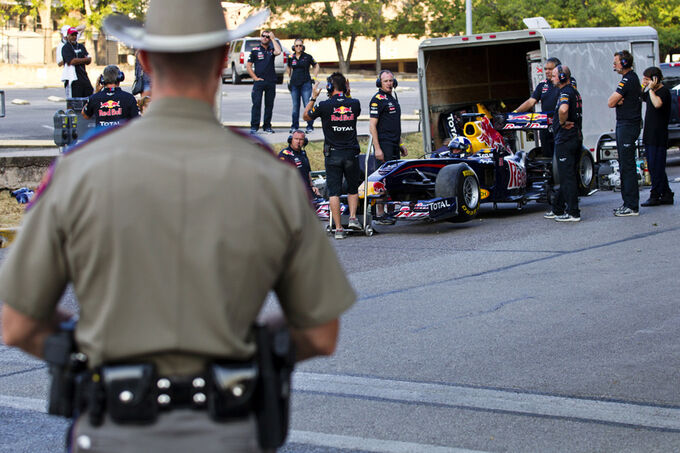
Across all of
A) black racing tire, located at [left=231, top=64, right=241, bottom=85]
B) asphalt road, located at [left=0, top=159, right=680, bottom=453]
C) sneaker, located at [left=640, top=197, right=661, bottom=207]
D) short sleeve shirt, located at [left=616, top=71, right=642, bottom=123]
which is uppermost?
black racing tire, located at [left=231, top=64, right=241, bottom=85]

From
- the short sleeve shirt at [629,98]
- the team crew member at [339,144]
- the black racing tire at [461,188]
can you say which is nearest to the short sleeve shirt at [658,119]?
the short sleeve shirt at [629,98]

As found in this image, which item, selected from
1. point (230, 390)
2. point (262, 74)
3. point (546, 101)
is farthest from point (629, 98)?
point (230, 390)

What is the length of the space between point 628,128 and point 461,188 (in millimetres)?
2456

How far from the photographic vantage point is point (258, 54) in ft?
65.4

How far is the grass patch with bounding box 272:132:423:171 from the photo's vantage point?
19.2 meters

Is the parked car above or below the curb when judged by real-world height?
above

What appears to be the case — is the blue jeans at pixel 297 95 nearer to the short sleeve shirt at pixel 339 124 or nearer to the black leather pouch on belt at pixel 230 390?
the short sleeve shirt at pixel 339 124

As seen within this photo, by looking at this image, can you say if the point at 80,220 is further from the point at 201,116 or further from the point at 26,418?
the point at 26,418

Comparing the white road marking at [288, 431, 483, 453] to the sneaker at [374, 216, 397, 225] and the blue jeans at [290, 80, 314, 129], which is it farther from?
the blue jeans at [290, 80, 314, 129]

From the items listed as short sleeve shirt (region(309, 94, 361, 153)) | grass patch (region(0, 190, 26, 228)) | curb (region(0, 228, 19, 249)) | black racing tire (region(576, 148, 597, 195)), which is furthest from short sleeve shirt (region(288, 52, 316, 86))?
curb (region(0, 228, 19, 249))

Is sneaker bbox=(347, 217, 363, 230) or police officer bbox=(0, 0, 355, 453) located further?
sneaker bbox=(347, 217, 363, 230)

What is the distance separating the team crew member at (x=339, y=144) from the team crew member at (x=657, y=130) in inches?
167

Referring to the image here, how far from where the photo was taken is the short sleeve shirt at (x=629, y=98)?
1374cm

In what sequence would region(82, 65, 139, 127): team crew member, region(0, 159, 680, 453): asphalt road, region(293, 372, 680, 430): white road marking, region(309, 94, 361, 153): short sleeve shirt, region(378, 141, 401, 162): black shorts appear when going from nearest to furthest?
region(0, 159, 680, 453): asphalt road → region(293, 372, 680, 430): white road marking → region(309, 94, 361, 153): short sleeve shirt → region(82, 65, 139, 127): team crew member → region(378, 141, 401, 162): black shorts
